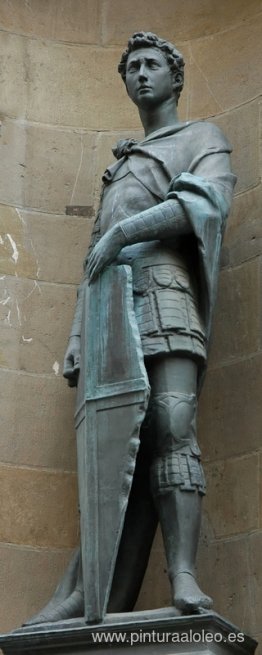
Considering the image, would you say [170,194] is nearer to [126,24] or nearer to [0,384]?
[0,384]

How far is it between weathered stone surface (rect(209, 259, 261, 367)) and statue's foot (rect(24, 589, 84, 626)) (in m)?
1.16

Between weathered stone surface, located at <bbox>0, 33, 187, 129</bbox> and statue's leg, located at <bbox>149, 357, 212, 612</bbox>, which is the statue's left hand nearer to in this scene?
statue's leg, located at <bbox>149, 357, 212, 612</bbox>

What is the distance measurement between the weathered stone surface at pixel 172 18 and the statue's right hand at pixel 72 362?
1.71 m

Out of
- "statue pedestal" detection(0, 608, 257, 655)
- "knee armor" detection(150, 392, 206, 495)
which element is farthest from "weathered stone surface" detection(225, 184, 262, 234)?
"statue pedestal" detection(0, 608, 257, 655)

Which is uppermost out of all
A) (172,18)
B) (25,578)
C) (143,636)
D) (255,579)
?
(172,18)

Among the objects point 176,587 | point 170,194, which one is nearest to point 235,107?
point 170,194

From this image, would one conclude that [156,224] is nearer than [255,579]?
Yes

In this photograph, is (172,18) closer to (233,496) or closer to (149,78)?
(149,78)

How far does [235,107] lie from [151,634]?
7.72 feet

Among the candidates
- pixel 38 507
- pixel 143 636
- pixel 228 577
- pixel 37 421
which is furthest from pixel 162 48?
pixel 143 636

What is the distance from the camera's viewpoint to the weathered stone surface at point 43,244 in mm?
6336

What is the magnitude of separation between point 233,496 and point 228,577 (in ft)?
0.95

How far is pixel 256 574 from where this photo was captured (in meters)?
5.65

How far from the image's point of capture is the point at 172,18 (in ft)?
22.3
